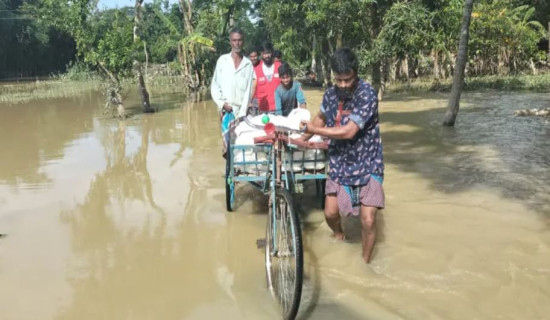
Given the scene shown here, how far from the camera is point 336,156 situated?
12.9ft

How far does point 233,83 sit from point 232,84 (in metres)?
0.02

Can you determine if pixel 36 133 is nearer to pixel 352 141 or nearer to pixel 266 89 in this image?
pixel 266 89

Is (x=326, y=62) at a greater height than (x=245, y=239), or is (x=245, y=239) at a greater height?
(x=326, y=62)

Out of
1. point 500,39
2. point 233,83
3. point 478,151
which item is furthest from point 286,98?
point 500,39

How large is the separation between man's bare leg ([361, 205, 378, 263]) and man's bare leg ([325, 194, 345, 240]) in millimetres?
285

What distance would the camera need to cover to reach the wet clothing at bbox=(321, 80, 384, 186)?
144 inches

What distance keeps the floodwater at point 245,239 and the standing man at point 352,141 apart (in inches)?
24.8

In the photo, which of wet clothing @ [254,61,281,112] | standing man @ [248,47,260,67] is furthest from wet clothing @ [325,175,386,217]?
standing man @ [248,47,260,67]

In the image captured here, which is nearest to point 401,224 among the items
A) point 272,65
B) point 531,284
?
point 531,284

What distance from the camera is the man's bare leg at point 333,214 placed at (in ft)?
13.6

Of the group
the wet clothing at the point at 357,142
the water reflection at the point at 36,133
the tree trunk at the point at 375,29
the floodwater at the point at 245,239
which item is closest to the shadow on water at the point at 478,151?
the floodwater at the point at 245,239

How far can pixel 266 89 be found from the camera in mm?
6570

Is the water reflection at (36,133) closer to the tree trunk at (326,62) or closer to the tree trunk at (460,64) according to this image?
the tree trunk at (460,64)

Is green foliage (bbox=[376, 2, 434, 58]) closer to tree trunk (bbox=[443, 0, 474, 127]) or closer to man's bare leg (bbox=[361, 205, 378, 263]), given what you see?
tree trunk (bbox=[443, 0, 474, 127])
